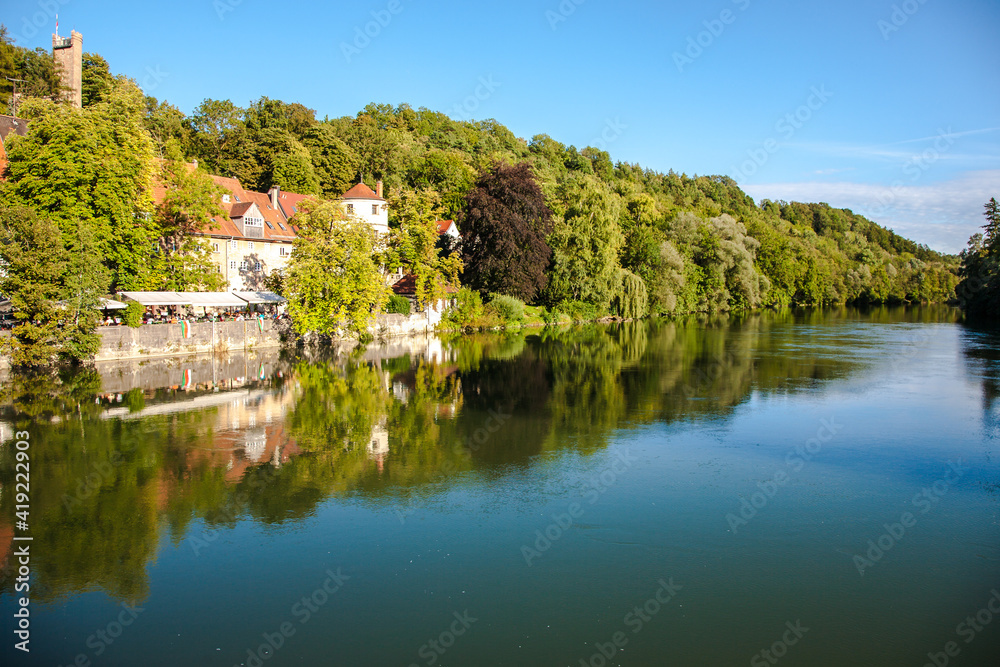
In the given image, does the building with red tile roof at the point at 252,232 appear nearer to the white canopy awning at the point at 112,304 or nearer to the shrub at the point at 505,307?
→ the white canopy awning at the point at 112,304

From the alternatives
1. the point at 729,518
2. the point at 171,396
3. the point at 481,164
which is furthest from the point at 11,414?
the point at 481,164

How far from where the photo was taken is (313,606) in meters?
9.38

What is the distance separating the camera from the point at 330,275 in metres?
36.4

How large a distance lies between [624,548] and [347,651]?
479 centimetres

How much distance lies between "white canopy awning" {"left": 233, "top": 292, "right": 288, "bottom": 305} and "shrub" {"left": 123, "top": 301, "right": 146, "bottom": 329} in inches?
297

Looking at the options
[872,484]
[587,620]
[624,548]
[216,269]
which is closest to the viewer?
[587,620]

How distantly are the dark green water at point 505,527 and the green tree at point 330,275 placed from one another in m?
12.1

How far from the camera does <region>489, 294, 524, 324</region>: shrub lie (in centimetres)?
5150

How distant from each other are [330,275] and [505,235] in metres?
17.7

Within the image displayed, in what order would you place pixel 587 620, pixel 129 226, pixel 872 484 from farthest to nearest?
pixel 129 226
pixel 872 484
pixel 587 620

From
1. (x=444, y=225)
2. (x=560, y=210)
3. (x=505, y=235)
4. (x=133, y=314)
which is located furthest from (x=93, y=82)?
(x=560, y=210)

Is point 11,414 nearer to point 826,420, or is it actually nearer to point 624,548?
point 624,548

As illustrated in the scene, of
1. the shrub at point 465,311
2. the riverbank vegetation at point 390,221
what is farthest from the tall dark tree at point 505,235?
the shrub at point 465,311

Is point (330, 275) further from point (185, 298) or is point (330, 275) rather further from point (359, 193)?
point (359, 193)
